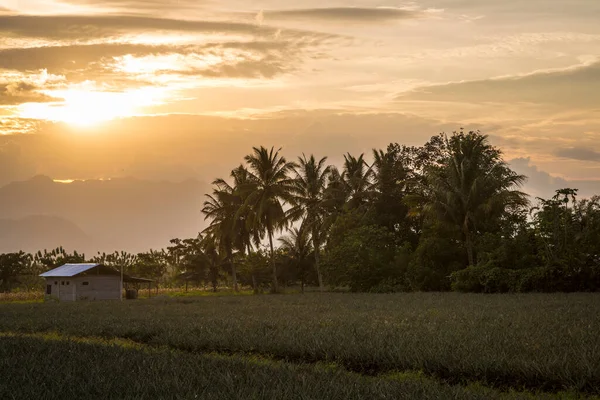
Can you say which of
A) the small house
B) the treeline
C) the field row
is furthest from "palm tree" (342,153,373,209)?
the field row

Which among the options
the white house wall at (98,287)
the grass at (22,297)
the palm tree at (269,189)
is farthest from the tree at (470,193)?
the grass at (22,297)

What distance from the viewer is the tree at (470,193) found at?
40375 millimetres

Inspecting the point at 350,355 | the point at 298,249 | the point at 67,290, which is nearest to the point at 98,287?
the point at 67,290

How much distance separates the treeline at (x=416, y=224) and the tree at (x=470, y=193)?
0.23ft

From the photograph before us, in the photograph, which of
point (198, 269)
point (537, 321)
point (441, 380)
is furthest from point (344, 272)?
point (441, 380)

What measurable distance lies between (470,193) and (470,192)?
6 cm

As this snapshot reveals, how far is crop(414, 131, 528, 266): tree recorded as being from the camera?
132 feet

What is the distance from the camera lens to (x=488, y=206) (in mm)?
39219

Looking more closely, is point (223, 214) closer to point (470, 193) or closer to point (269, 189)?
point (269, 189)

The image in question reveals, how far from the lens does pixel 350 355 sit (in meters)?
13.0

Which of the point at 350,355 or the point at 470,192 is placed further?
the point at 470,192

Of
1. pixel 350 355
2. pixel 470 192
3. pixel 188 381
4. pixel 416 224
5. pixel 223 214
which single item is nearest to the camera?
pixel 188 381

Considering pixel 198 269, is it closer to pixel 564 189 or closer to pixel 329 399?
pixel 564 189

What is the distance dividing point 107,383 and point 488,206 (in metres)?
32.5
